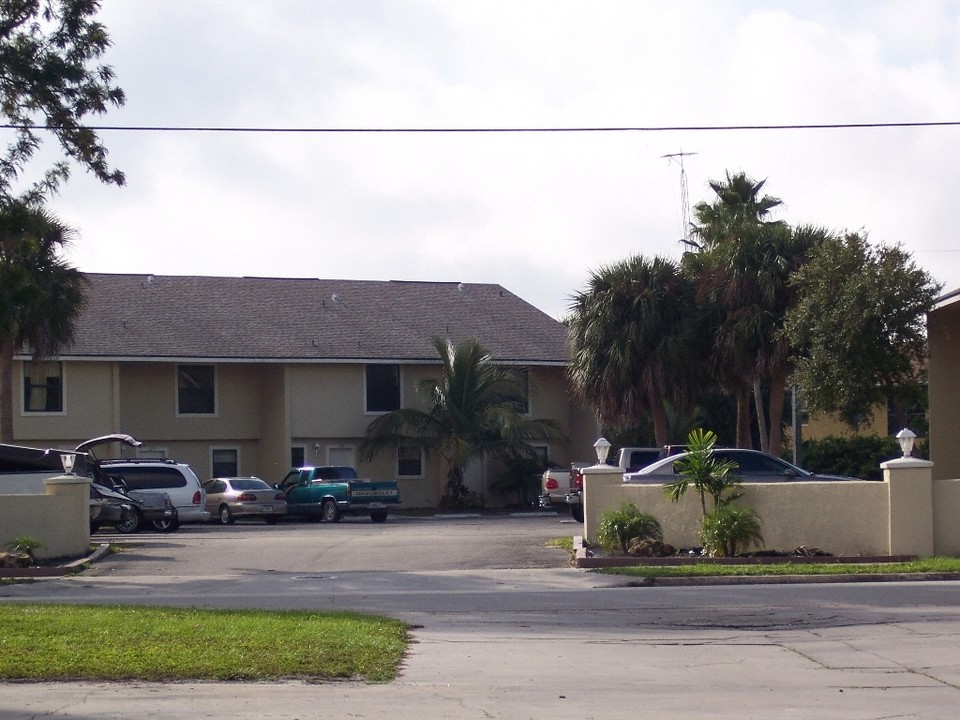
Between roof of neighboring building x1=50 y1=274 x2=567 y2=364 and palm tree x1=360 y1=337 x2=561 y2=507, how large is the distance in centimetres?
215

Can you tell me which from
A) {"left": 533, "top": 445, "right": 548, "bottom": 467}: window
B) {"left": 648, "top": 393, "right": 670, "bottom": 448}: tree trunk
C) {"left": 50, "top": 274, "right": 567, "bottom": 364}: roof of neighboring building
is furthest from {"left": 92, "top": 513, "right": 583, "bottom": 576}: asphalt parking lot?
{"left": 533, "top": 445, "right": 548, "bottom": 467}: window

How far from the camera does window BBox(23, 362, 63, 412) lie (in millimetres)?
37438

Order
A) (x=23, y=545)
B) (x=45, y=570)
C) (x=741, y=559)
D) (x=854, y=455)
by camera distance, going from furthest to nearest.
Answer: (x=854, y=455)
(x=23, y=545)
(x=45, y=570)
(x=741, y=559)

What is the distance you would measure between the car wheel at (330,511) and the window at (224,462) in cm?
774

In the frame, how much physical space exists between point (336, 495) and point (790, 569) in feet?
61.4

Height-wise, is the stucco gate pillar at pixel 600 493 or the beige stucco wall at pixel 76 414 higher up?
the beige stucco wall at pixel 76 414

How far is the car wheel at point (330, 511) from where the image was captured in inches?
1321

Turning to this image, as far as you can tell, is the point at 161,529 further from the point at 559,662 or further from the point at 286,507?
the point at 559,662

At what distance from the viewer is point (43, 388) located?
3762 cm

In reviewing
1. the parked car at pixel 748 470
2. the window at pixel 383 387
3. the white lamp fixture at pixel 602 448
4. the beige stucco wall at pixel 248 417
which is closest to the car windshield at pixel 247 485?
the beige stucco wall at pixel 248 417

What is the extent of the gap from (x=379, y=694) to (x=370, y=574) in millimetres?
8818

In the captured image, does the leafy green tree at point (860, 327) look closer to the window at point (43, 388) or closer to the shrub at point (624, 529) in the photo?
the shrub at point (624, 529)

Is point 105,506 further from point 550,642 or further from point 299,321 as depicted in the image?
point 299,321

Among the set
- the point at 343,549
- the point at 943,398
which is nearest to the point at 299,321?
the point at 343,549
